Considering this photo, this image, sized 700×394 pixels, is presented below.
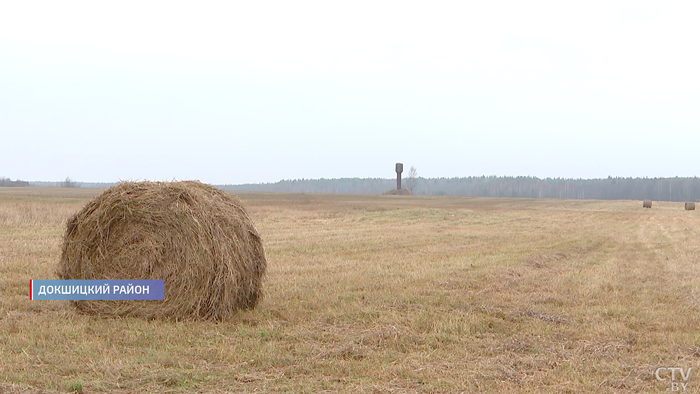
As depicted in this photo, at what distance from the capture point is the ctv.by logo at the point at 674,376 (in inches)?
204

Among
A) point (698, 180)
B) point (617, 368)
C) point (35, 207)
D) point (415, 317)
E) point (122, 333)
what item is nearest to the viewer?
point (617, 368)

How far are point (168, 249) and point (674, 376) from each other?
19.9 feet

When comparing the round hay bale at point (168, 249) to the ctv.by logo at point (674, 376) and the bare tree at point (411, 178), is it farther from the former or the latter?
the bare tree at point (411, 178)

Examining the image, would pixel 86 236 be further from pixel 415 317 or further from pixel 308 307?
pixel 415 317

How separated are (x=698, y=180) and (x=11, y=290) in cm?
18933

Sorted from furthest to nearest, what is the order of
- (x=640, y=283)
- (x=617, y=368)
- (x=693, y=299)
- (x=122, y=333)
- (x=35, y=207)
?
(x=35, y=207), (x=640, y=283), (x=693, y=299), (x=122, y=333), (x=617, y=368)

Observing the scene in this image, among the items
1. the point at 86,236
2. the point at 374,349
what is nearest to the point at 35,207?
the point at 86,236

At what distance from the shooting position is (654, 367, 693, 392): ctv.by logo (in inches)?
204

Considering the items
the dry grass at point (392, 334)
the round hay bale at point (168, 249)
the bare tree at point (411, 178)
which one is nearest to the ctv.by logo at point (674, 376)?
the dry grass at point (392, 334)

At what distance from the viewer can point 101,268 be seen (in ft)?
26.7

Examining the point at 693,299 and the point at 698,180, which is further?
the point at 698,180

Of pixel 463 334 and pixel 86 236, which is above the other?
pixel 86 236

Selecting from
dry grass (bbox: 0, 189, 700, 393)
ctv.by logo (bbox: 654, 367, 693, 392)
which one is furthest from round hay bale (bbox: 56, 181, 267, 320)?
ctv.by logo (bbox: 654, 367, 693, 392)

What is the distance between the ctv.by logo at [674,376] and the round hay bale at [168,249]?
16.5 ft
